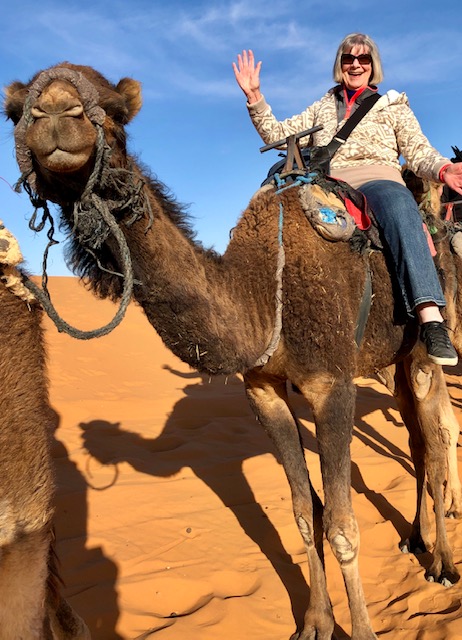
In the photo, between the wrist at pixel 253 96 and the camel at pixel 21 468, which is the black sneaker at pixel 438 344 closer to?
the wrist at pixel 253 96

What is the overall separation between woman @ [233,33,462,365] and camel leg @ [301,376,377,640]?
75 centimetres

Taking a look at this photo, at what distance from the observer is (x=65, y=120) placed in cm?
194

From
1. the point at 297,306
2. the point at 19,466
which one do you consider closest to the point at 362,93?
the point at 297,306

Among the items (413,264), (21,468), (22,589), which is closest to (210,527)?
(413,264)

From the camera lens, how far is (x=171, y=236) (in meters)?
2.64

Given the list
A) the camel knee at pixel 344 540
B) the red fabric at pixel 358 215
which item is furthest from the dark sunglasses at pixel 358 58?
the camel knee at pixel 344 540

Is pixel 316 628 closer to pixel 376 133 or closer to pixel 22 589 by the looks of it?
pixel 22 589

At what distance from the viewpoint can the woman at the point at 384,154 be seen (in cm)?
340

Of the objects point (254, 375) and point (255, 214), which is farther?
point (254, 375)

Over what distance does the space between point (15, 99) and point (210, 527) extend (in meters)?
3.76

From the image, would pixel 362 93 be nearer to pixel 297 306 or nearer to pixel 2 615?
pixel 297 306

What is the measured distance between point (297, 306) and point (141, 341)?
44.8 ft

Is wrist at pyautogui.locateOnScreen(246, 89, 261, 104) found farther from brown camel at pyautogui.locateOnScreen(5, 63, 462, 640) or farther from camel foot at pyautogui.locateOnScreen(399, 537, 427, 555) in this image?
camel foot at pyautogui.locateOnScreen(399, 537, 427, 555)

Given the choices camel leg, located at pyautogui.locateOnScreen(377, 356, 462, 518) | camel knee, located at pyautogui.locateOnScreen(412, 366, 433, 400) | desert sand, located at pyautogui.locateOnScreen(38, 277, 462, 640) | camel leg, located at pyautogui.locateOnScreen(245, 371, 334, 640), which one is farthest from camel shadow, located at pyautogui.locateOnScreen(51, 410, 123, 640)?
camel leg, located at pyautogui.locateOnScreen(377, 356, 462, 518)
